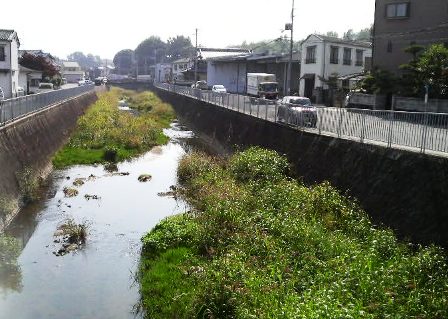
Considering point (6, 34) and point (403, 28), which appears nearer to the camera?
point (403, 28)

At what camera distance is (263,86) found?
5862 centimetres

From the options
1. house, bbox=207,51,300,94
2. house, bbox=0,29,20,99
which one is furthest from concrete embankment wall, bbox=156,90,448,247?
house, bbox=207,51,300,94

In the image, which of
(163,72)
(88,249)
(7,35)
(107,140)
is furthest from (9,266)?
(163,72)

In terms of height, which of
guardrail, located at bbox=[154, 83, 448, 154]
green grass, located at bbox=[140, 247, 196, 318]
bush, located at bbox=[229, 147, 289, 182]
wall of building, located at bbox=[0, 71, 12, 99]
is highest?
wall of building, located at bbox=[0, 71, 12, 99]

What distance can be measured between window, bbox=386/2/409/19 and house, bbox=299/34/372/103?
458 inches

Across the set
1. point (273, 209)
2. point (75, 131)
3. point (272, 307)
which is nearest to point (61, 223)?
point (273, 209)

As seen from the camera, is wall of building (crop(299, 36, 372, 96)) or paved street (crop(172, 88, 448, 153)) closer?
paved street (crop(172, 88, 448, 153))

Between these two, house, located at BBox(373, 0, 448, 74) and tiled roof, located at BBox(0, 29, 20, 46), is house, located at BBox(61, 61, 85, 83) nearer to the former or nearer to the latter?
tiled roof, located at BBox(0, 29, 20, 46)

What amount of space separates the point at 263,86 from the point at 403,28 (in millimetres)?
20553

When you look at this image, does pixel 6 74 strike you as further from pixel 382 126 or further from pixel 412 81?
pixel 382 126

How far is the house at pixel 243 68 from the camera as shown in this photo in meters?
66.8

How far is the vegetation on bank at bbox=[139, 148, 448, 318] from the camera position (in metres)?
9.63

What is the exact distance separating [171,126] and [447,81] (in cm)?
3251

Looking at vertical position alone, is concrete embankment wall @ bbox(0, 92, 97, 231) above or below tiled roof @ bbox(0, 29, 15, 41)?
below
